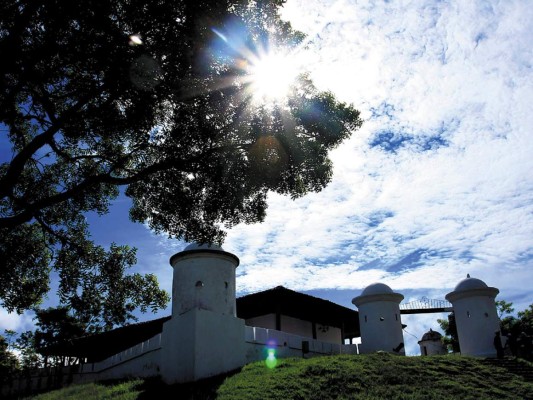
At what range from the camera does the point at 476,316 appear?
21.1m

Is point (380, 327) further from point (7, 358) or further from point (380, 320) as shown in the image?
point (7, 358)

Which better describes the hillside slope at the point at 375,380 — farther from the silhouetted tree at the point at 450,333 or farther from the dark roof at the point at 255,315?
the silhouetted tree at the point at 450,333

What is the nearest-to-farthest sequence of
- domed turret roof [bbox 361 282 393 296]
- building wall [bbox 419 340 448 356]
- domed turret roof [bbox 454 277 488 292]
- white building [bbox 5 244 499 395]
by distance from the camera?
white building [bbox 5 244 499 395]
domed turret roof [bbox 454 277 488 292]
domed turret roof [bbox 361 282 393 296]
building wall [bbox 419 340 448 356]

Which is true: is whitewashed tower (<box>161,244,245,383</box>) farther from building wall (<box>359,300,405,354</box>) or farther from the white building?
building wall (<box>359,300,405,354</box>)

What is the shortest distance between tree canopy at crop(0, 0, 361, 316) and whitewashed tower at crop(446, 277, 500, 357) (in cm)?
1351

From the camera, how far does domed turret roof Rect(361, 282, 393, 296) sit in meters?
23.7

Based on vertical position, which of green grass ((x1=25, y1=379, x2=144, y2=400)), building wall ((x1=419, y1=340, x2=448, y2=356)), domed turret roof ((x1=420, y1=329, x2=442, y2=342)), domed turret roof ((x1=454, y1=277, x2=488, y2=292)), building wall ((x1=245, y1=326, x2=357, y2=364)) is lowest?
green grass ((x1=25, y1=379, x2=144, y2=400))

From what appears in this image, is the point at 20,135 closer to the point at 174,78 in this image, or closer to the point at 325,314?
the point at 174,78

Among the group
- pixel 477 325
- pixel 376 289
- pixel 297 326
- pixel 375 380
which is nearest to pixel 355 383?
pixel 375 380

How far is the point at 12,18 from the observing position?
30.8 ft

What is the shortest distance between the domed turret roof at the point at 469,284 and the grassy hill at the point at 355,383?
5.77 meters

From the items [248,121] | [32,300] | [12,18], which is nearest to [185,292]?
[32,300]

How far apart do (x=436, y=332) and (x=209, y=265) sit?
83.2 ft

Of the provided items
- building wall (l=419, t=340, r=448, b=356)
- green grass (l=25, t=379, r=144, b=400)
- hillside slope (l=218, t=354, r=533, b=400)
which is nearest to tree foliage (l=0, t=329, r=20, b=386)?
green grass (l=25, t=379, r=144, b=400)
